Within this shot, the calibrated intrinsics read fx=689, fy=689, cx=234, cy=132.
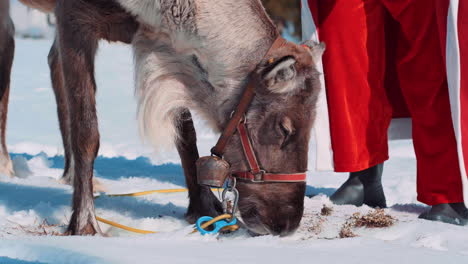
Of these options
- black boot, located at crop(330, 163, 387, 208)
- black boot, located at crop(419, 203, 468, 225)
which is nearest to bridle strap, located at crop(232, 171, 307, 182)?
black boot, located at crop(419, 203, 468, 225)

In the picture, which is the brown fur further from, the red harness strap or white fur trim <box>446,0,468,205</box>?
white fur trim <box>446,0,468,205</box>

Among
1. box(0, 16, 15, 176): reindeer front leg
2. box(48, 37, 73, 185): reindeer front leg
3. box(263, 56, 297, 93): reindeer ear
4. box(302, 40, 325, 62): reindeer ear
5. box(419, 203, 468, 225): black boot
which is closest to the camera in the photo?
box(263, 56, 297, 93): reindeer ear

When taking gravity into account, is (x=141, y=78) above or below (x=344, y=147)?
above

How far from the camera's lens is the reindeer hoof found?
3523 mm

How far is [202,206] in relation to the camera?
3.55 m

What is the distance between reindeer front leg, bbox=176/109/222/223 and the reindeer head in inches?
25.6

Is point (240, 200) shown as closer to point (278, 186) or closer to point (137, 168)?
point (278, 186)

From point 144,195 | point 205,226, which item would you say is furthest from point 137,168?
point 205,226

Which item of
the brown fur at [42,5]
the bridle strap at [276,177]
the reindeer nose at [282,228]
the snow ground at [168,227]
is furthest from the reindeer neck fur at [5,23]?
the reindeer nose at [282,228]

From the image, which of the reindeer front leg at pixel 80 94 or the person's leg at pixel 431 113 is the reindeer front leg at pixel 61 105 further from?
the person's leg at pixel 431 113

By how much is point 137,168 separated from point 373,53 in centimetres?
239

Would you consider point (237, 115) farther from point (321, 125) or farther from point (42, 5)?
point (42, 5)

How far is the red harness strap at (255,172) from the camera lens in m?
2.91

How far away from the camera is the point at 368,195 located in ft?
13.5
